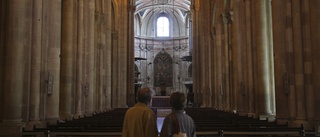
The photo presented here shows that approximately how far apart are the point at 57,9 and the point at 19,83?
16.4 ft

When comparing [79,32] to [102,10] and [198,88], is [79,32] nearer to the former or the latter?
[102,10]

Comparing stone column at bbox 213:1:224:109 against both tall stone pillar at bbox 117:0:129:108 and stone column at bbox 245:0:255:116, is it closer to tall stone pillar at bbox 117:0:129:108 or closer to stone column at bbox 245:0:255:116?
tall stone pillar at bbox 117:0:129:108

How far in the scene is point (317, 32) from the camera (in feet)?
41.0

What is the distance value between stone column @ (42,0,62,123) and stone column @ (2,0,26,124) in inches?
88.6

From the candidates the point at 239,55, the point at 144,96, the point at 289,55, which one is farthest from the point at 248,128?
the point at 239,55

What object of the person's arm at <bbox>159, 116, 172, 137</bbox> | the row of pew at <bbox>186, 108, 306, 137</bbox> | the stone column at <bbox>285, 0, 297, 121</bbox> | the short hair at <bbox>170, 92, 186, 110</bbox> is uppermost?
the stone column at <bbox>285, 0, 297, 121</bbox>

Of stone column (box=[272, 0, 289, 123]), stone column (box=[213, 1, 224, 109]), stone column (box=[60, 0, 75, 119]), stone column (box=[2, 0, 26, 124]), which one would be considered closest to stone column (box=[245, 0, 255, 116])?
stone column (box=[272, 0, 289, 123])

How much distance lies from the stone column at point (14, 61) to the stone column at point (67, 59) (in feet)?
19.2

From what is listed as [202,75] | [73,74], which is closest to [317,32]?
[73,74]

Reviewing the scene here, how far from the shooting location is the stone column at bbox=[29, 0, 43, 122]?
14.0 meters

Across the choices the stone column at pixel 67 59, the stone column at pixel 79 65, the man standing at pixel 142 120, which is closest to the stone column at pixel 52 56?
the stone column at pixel 67 59

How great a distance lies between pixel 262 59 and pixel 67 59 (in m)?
10.5

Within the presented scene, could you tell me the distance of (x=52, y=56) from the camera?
16.1 meters

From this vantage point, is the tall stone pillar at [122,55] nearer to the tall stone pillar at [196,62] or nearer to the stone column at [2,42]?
the tall stone pillar at [196,62]
